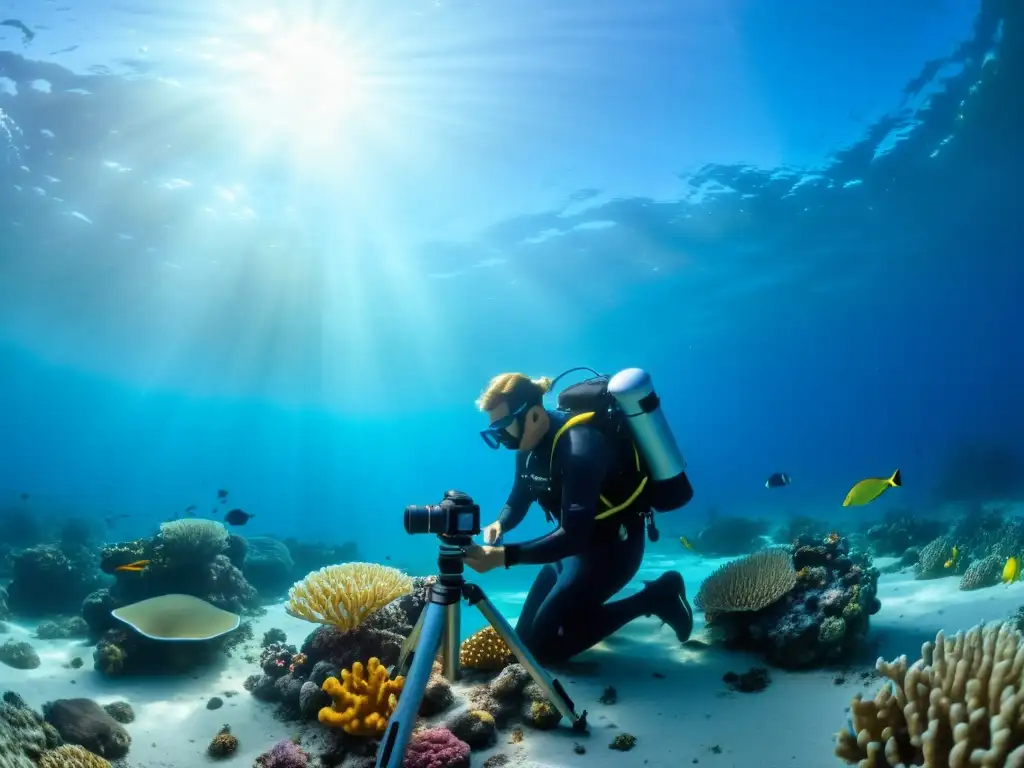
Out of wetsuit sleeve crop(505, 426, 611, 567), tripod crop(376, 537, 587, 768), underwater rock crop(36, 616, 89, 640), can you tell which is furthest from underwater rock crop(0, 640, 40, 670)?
wetsuit sleeve crop(505, 426, 611, 567)

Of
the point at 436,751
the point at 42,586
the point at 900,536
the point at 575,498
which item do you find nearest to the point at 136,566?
the point at 42,586

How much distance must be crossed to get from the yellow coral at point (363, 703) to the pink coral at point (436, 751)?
36cm

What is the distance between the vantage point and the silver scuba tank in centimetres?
468

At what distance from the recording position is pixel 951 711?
249 cm

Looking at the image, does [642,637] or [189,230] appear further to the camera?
[189,230]

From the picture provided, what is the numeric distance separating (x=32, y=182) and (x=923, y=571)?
30030 mm

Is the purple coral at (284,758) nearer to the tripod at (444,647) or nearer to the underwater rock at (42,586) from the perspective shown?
the tripod at (444,647)

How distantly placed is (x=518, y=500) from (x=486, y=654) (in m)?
1.55

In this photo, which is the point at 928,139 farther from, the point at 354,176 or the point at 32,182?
the point at 32,182

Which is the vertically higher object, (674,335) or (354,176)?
(674,335)

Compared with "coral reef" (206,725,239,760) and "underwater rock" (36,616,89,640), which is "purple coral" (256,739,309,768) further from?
"underwater rock" (36,616,89,640)

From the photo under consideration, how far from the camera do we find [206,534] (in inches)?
354

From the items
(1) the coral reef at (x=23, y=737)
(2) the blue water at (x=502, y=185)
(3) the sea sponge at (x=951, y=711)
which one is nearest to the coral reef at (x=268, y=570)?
(2) the blue water at (x=502, y=185)

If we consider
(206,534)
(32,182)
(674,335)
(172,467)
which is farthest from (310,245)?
(172,467)
